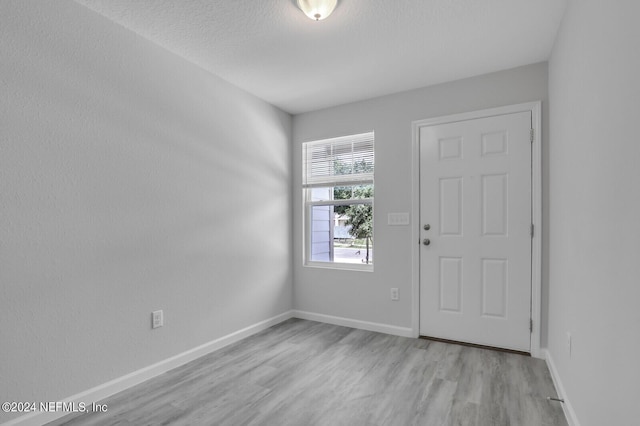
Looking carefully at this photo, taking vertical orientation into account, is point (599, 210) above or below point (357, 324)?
above

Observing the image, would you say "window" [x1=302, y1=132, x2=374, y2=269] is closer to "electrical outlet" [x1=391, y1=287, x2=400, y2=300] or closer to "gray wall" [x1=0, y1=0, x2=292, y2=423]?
"electrical outlet" [x1=391, y1=287, x2=400, y2=300]

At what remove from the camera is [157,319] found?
94.4 inches

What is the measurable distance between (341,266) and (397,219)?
866 mm

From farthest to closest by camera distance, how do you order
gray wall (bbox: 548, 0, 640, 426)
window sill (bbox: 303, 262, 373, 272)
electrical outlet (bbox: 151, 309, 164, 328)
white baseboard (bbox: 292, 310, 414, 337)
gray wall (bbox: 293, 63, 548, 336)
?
window sill (bbox: 303, 262, 373, 272) → white baseboard (bbox: 292, 310, 414, 337) → gray wall (bbox: 293, 63, 548, 336) → electrical outlet (bbox: 151, 309, 164, 328) → gray wall (bbox: 548, 0, 640, 426)

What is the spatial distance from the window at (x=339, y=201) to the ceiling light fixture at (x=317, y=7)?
1667 mm

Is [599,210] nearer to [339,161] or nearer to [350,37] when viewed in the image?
[350,37]

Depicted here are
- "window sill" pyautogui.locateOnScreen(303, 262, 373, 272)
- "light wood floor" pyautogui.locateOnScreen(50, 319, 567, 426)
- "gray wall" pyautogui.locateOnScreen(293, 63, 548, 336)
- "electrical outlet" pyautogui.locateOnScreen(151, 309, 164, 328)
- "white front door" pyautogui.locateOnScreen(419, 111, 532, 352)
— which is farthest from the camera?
"window sill" pyautogui.locateOnScreen(303, 262, 373, 272)

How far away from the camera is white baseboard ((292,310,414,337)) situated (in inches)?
126

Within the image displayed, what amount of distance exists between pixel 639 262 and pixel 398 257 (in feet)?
7.58

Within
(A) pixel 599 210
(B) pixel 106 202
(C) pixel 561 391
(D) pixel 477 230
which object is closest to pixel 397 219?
(D) pixel 477 230

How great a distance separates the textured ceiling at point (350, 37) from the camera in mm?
2002

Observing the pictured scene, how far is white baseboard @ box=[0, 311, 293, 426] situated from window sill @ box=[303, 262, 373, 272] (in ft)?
3.03

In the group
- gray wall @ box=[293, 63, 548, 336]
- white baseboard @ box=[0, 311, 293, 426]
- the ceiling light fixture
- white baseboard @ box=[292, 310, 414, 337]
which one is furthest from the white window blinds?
white baseboard @ box=[0, 311, 293, 426]

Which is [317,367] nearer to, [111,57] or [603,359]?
[603,359]
